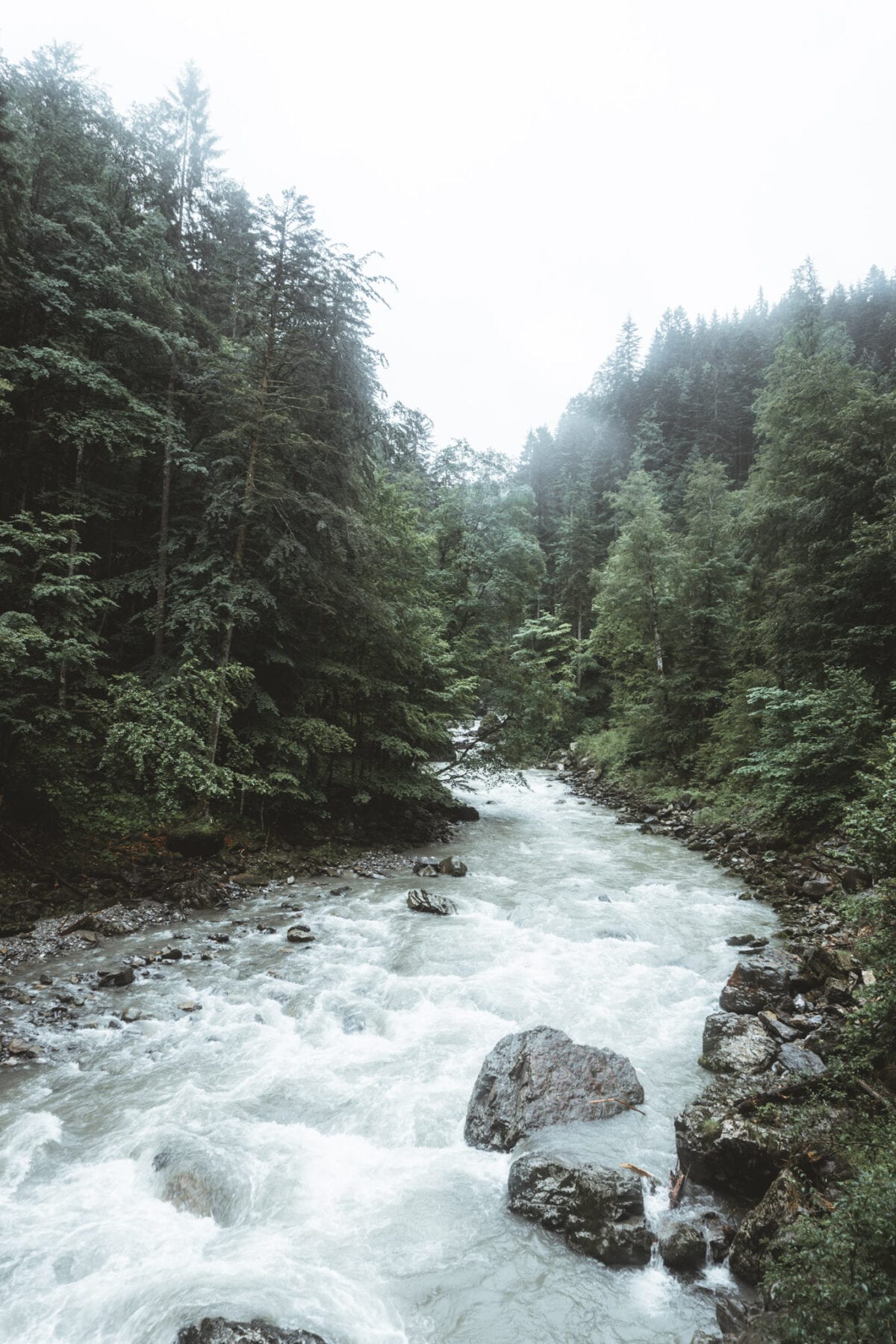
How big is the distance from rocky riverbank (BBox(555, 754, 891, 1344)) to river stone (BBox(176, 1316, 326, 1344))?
2.65 metres

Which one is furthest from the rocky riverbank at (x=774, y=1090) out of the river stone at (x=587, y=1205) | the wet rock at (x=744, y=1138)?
the river stone at (x=587, y=1205)

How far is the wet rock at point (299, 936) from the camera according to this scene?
9.88 meters

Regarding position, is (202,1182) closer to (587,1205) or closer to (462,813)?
(587,1205)

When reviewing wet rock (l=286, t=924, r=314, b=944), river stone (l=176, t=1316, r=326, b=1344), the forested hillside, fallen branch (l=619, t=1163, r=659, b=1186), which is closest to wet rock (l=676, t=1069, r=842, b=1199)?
fallen branch (l=619, t=1163, r=659, b=1186)

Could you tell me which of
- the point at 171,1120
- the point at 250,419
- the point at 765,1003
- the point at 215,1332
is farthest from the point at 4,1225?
the point at 250,419

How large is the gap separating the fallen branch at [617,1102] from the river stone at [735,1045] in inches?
41.7

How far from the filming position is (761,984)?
24.8ft

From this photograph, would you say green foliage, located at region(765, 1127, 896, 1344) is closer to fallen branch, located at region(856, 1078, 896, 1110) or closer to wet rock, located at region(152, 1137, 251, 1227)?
fallen branch, located at region(856, 1078, 896, 1110)

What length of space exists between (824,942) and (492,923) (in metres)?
5.19

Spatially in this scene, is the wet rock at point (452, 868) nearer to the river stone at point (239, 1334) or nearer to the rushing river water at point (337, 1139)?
the rushing river water at point (337, 1139)

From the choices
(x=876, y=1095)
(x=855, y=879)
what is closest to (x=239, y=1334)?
(x=876, y=1095)

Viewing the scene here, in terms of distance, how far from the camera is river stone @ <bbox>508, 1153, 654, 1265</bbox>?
14.5 feet

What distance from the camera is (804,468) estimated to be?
16.8 m

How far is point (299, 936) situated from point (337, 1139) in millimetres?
4400
